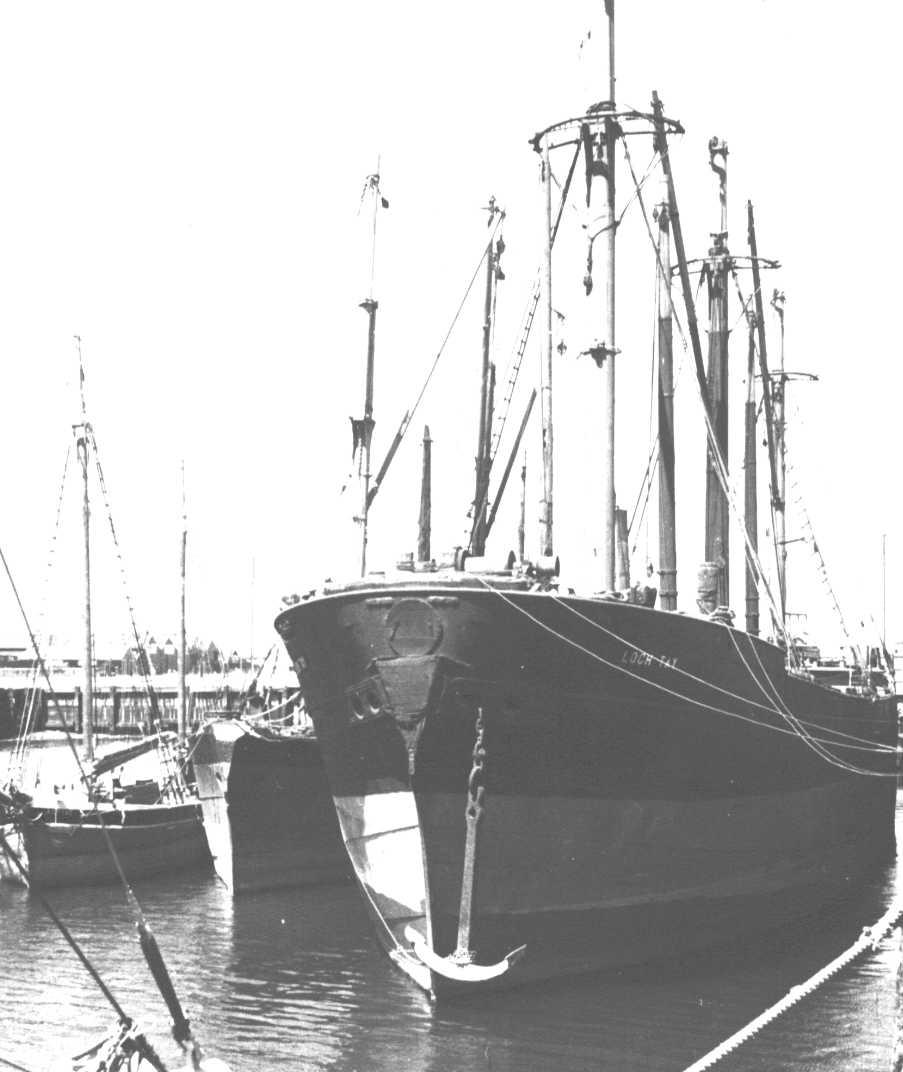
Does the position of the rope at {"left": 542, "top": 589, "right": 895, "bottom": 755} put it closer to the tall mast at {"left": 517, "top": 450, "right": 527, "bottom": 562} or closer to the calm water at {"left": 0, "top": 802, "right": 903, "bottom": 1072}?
the calm water at {"left": 0, "top": 802, "right": 903, "bottom": 1072}

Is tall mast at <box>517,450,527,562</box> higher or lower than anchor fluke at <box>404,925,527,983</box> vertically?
higher

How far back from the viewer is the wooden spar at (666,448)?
22.2 m

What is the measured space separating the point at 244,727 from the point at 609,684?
11078mm

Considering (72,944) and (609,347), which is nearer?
(72,944)

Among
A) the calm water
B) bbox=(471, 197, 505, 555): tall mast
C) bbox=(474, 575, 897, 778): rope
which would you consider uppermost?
bbox=(471, 197, 505, 555): tall mast

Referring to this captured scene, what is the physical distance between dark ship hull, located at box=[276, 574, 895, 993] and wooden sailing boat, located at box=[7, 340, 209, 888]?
8.35 metres

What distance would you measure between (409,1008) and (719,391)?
54.1 ft

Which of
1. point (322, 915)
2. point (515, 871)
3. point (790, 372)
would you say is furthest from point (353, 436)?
point (790, 372)

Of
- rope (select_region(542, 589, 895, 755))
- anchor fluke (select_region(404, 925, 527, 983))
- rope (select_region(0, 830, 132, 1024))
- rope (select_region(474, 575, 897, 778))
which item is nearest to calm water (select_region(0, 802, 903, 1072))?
anchor fluke (select_region(404, 925, 527, 983))

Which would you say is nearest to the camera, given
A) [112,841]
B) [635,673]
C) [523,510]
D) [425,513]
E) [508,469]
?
[635,673]

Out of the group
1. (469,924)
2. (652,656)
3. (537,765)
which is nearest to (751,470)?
(652,656)

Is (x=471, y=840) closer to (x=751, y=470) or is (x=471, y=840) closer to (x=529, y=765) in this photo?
(x=529, y=765)

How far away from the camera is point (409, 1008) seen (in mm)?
15188

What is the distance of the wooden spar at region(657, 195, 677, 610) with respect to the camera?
22156 mm
